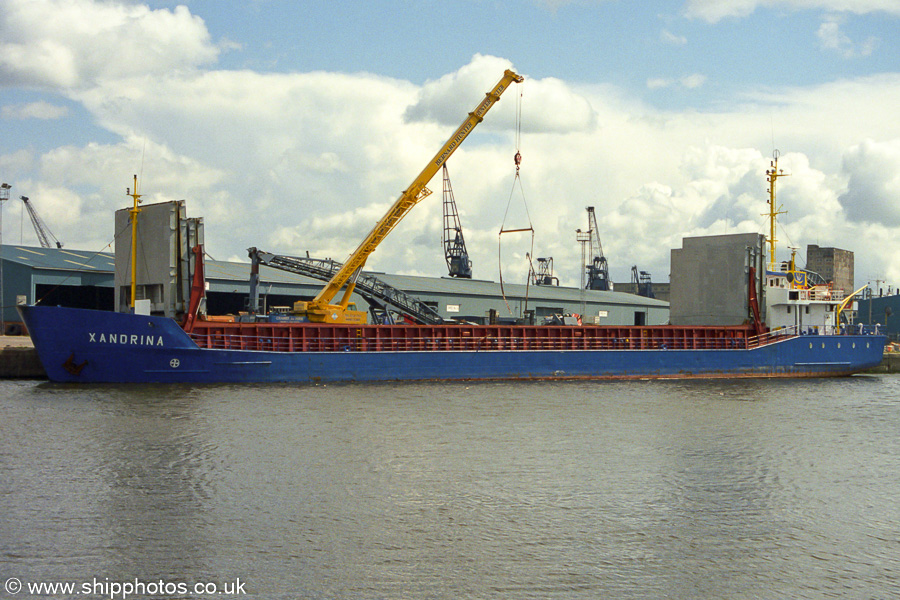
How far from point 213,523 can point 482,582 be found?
529 cm

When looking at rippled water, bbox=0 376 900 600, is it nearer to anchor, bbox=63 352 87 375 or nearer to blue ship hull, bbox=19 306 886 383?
anchor, bbox=63 352 87 375

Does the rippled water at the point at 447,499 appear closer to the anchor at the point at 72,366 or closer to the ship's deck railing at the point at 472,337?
the anchor at the point at 72,366

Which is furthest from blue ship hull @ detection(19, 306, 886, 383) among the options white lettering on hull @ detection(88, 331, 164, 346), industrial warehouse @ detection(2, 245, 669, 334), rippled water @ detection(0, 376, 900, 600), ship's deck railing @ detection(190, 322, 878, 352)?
industrial warehouse @ detection(2, 245, 669, 334)

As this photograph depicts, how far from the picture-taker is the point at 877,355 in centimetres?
4569

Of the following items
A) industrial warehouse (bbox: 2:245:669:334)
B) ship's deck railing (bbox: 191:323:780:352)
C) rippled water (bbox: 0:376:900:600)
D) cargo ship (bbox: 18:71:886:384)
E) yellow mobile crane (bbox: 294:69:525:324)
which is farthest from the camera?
industrial warehouse (bbox: 2:245:669:334)

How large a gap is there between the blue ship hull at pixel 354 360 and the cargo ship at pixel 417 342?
0.05m

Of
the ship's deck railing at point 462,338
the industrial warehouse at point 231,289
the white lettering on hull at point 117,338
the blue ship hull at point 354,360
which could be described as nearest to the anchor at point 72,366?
the blue ship hull at point 354,360

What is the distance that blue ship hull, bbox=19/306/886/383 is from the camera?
31.7m

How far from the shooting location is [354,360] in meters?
35.9

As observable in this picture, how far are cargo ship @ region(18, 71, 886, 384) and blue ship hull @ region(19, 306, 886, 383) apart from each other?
5 centimetres

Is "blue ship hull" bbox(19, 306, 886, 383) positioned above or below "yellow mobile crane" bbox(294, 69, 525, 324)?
below

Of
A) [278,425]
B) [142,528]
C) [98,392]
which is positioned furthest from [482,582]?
[98,392]

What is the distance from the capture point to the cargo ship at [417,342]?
32.0 m

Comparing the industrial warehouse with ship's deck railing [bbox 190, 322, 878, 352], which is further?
the industrial warehouse
